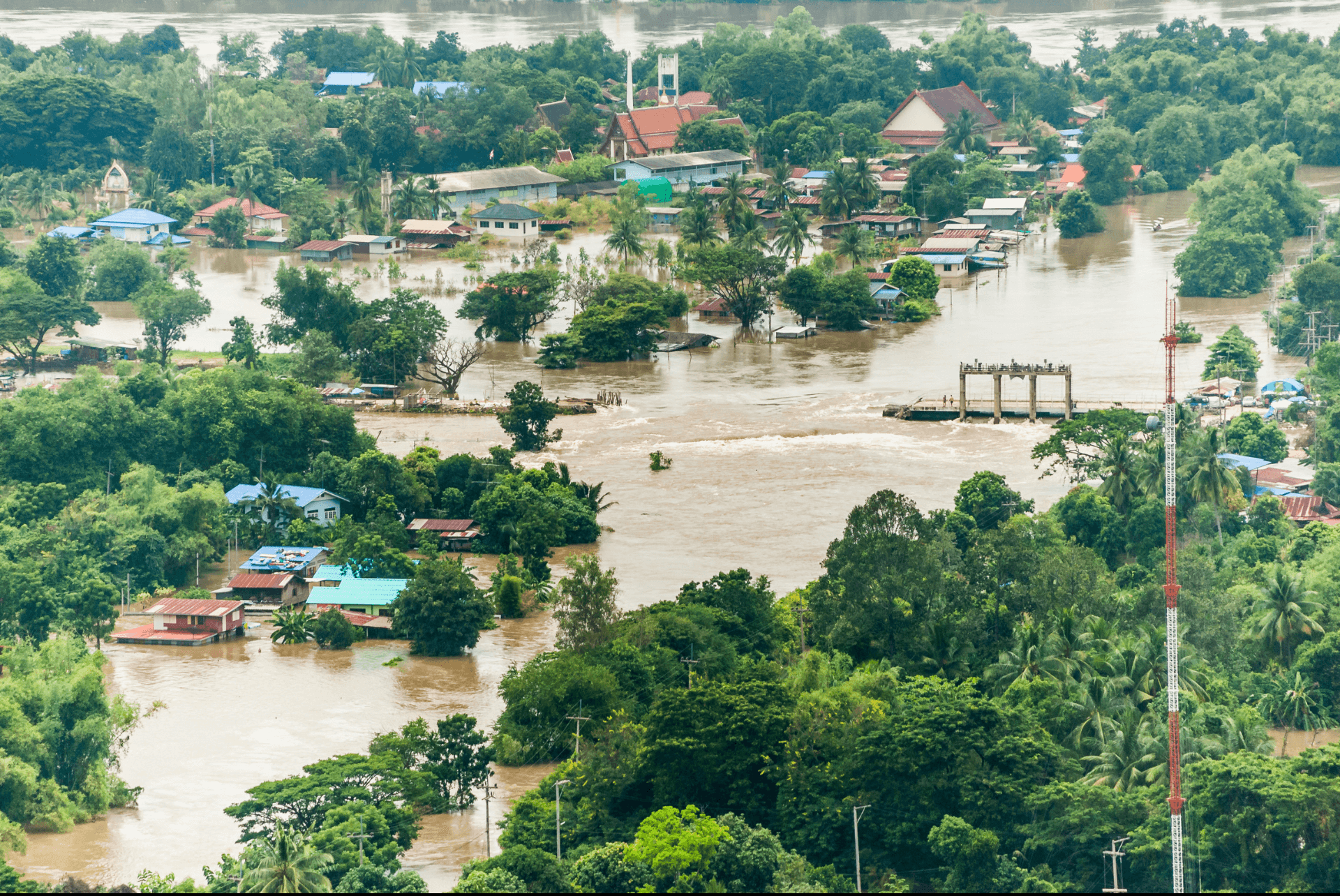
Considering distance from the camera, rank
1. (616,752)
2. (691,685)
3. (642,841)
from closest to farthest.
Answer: (642,841), (616,752), (691,685)

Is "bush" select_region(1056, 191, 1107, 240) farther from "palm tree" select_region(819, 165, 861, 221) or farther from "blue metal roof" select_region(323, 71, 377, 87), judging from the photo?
"blue metal roof" select_region(323, 71, 377, 87)

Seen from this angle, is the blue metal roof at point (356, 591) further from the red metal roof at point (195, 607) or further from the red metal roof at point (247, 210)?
the red metal roof at point (247, 210)

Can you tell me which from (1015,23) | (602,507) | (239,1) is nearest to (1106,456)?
(602,507)

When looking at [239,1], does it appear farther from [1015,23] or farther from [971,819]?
[971,819]

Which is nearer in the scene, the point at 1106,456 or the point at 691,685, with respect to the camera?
the point at 691,685

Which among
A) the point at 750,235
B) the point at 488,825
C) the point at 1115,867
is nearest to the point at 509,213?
the point at 750,235

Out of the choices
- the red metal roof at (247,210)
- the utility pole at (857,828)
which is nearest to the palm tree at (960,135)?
the red metal roof at (247,210)
